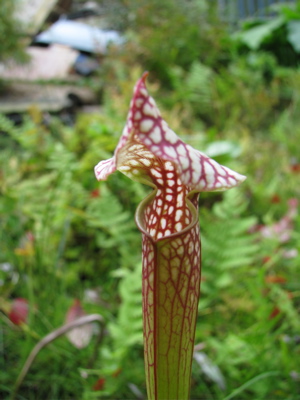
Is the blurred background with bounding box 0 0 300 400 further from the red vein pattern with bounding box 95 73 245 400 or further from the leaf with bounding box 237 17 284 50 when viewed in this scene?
the red vein pattern with bounding box 95 73 245 400

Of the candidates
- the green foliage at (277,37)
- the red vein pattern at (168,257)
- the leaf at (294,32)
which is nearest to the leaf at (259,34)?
the green foliage at (277,37)

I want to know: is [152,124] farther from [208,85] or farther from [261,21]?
[208,85]

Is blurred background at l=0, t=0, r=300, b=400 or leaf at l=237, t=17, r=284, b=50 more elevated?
leaf at l=237, t=17, r=284, b=50

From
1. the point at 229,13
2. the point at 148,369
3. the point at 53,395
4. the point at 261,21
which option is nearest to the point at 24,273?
the point at 53,395

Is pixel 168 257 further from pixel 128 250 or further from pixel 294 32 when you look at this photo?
pixel 294 32

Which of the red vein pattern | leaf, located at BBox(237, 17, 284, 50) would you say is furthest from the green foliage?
the red vein pattern

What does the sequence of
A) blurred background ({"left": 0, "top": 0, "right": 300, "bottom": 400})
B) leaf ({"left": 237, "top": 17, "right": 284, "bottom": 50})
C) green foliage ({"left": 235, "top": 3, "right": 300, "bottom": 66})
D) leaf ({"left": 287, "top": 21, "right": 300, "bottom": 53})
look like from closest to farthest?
blurred background ({"left": 0, "top": 0, "right": 300, "bottom": 400}) → leaf ({"left": 287, "top": 21, "right": 300, "bottom": 53}) → green foliage ({"left": 235, "top": 3, "right": 300, "bottom": 66}) → leaf ({"left": 237, "top": 17, "right": 284, "bottom": 50})

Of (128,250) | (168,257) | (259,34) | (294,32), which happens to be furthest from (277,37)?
(168,257)

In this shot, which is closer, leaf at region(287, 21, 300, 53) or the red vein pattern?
the red vein pattern
